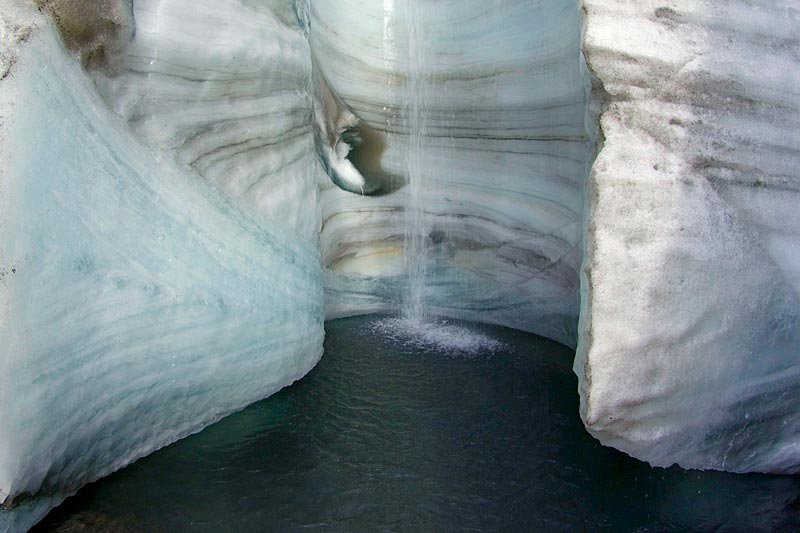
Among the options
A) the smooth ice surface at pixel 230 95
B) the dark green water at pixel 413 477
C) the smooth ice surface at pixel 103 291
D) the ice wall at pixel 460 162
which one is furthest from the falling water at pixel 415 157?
the smooth ice surface at pixel 103 291

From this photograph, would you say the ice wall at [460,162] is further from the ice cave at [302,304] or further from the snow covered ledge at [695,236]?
the snow covered ledge at [695,236]

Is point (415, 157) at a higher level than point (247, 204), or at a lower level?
lower

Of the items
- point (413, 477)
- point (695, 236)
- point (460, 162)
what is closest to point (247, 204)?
point (413, 477)

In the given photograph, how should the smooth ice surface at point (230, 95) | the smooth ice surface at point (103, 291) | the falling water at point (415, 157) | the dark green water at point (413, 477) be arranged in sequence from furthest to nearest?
the falling water at point (415, 157)
the smooth ice surface at point (230, 95)
the dark green water at point (413, 477)
the smooth ice surface at point (103, 291)

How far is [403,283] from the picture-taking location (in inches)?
125

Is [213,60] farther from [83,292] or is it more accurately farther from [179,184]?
[83,292]

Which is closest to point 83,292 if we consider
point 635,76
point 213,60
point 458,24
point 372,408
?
point 213,60

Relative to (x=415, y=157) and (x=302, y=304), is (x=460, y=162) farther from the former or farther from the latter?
(x=302, y=304)

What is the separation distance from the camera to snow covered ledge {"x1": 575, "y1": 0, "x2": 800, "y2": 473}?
1.82 m

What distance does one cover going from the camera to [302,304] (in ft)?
8.14

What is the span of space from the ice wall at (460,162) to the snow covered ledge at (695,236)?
2.15ft

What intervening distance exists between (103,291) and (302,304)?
2.57 ft

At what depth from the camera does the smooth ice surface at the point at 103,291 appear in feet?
5.37

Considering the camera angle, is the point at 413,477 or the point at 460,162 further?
the point at 460,162
